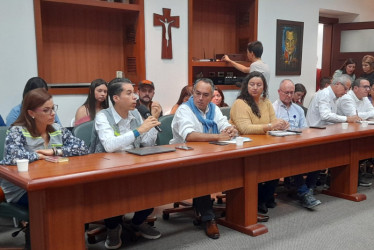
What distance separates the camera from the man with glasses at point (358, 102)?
418cm

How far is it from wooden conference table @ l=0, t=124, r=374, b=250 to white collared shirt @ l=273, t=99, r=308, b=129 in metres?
0.35

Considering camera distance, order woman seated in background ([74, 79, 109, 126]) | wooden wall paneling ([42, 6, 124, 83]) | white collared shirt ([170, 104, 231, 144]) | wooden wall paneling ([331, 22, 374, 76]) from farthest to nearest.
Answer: wooden wall paneling ([331, 22, 374, 76]), wooden wall paneling ([42, 6, 124, 83]), woman seated in background ([74, 79, 109, 126]), white collared shirt ([170, 104, 231, 144])

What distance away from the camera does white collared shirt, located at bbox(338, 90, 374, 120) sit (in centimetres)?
417

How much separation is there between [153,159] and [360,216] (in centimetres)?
185

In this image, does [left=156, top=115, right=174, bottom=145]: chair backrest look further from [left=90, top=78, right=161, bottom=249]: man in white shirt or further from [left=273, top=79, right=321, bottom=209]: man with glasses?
[left=273, top=79, right=321, bottom=209]: man with glasses

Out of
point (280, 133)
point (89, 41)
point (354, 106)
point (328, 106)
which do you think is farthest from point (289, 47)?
point (280, 133)

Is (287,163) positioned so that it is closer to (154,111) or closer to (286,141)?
(286,141)

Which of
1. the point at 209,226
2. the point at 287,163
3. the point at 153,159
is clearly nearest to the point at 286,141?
the point at 287,163

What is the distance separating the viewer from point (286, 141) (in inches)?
108

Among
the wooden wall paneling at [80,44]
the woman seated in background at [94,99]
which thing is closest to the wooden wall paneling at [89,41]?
the wooden wall paneling at [80,44]

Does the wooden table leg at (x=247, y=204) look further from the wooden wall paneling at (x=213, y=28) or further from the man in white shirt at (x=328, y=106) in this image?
the wooden wall paneling at (x=213, y=28)

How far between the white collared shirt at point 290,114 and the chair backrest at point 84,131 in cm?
169

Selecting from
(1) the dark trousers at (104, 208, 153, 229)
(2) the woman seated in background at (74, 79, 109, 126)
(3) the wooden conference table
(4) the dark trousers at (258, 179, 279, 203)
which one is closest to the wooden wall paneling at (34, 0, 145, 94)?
(2) the woman seated in background at (74, 79, 109, 126)

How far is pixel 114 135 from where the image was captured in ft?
8.20
